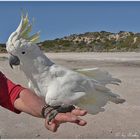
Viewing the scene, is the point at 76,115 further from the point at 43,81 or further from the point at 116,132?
the point at 116,132

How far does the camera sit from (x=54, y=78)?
2.70 m

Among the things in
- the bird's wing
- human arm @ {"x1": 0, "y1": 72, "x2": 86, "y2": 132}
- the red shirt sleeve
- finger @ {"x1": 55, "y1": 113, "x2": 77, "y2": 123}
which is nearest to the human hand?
finger @ {"x1": 55, "y1": 113, "x2": 77, "y2": 123}

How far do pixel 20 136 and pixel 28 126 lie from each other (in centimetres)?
50

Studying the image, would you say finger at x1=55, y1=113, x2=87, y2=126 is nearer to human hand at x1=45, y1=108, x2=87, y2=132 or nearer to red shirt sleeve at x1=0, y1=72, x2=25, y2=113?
human hand at x1=45, y1=108, x2=87, y2=132

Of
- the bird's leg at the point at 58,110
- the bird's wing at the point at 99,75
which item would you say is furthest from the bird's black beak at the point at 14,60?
the bird's leg at the point at 58,110

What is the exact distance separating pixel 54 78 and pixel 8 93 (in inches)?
14.3

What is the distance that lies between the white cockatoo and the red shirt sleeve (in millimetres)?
197

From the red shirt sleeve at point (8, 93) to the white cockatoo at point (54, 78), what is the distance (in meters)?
0.20

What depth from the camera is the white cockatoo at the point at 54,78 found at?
2.48 meters

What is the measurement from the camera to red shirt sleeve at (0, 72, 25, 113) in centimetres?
241

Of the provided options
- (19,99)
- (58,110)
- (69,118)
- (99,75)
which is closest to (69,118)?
(69,118)

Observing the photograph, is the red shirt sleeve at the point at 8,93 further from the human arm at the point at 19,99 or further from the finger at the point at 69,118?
the finger at the point at 69,118

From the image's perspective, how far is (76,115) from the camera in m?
1.95

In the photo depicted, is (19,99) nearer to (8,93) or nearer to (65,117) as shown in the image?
(8,93)
